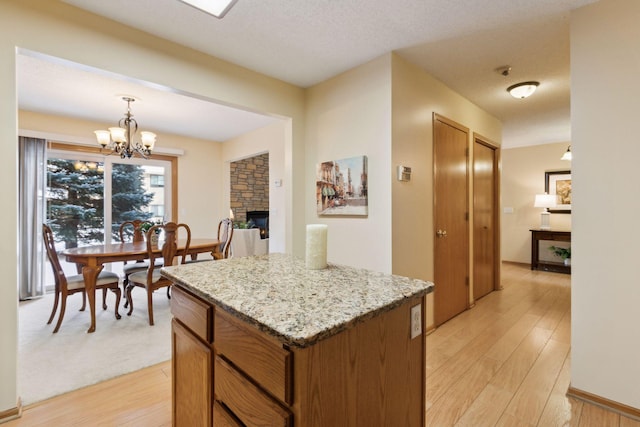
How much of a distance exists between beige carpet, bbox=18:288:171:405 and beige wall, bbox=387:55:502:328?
214cm

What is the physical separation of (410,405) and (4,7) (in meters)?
2.86

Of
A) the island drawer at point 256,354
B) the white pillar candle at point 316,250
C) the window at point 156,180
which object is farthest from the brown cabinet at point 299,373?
the window at point 156,180

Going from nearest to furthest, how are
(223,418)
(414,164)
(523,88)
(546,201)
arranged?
(223,418)
(414,164)
(523,88)
(546,201)

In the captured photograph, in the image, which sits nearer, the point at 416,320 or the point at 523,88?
the point at 416,320

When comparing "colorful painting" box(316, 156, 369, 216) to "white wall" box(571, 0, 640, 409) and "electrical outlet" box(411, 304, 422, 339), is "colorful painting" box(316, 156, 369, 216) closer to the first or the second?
"white wall" box(571, 0, 640, 409)

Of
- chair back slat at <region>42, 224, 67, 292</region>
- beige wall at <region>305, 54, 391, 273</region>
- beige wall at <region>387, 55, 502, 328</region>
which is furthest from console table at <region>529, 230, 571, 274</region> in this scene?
chair back slat at <region>42, 224, 67, 292</region>

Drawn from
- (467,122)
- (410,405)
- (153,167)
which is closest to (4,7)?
(410,405)

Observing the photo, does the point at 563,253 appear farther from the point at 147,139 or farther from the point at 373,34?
the point at 147,139

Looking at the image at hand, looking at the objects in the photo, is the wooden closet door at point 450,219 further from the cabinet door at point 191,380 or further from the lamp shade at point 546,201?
the lamp shade at point 546,201

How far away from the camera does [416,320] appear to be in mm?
1123

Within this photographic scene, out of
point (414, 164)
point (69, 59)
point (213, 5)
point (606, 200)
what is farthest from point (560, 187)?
point (69, 59)

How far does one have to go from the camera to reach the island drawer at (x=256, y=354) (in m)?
0.77

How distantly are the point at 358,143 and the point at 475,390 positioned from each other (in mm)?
2061

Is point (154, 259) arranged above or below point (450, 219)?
below
